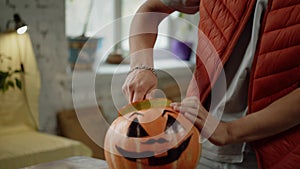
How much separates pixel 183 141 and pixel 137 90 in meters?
0.17

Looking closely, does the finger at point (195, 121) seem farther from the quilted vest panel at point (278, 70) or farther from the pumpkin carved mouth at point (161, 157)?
the quilted vest panel at point (278, 70)

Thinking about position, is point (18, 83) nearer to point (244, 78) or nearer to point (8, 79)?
point (8, 79)

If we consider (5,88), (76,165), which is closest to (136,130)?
(76,165)

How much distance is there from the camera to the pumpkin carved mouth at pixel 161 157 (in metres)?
0.85

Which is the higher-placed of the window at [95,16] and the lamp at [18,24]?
the lamp at [18,24]

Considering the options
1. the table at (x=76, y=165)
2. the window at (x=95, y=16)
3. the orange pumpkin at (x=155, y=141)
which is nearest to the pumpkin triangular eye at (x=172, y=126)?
the orange pumpkin at (x=155, y=141)

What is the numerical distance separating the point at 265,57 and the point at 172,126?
280 mm

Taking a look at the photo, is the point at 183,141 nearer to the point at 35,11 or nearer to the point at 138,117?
the point at 138,117

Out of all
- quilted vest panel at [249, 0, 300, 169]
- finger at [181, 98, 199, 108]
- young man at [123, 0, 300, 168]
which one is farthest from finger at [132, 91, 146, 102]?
quilted vest panel at [249, 0, 300, 169]

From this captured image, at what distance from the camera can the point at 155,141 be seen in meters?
0.85

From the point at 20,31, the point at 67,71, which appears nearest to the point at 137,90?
the point at 20,31

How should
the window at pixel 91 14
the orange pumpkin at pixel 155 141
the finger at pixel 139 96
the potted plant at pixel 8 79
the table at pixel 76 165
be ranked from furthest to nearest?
the window at pixel 91 14, the potted plant at pixel 8 79, the table at pixel 76 165, the finger at pixel 139 96, the orange pumpkin at pixel 155 141

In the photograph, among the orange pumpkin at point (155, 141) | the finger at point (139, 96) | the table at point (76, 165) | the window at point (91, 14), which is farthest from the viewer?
the window at point (91, 14)

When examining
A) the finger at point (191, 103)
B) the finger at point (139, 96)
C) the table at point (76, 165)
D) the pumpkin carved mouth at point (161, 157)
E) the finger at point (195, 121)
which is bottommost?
the table at point (76, 165)
